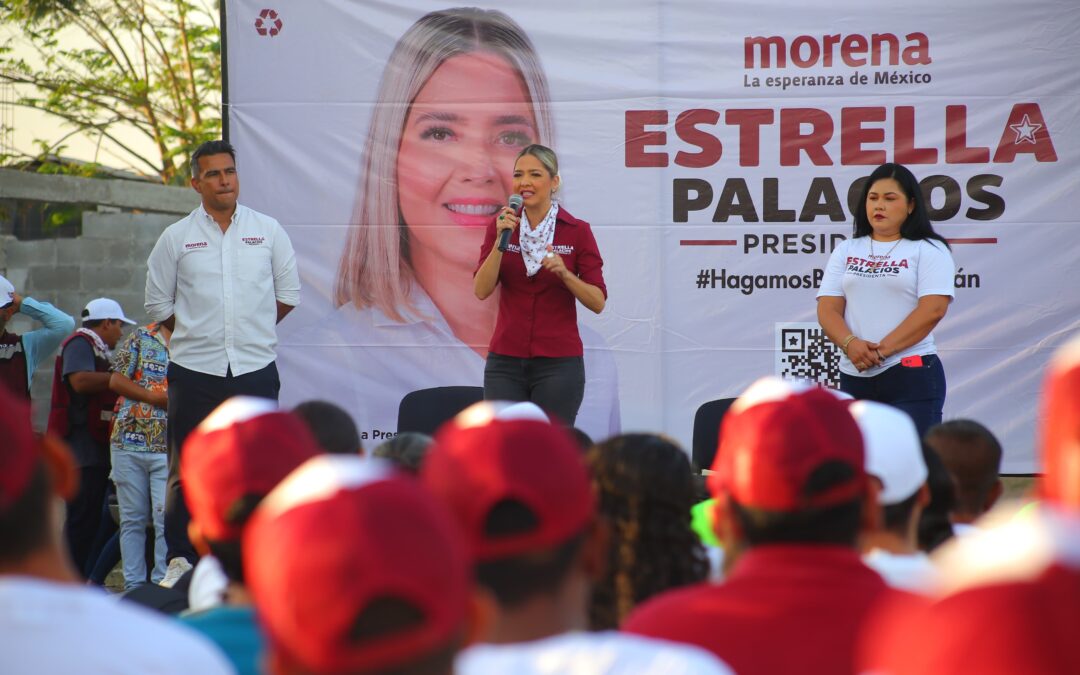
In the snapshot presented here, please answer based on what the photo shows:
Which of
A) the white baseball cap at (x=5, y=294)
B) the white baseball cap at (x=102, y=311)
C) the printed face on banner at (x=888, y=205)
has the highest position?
the printed face on banner at (x=888, y=205)

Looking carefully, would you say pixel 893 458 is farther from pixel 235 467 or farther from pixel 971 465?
pixel 235 467

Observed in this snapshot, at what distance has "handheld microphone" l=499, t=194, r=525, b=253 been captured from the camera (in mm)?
4844

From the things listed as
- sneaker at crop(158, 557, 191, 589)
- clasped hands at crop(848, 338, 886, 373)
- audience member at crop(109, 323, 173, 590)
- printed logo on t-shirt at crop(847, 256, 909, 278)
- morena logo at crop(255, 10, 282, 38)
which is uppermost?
morena logo at crop(255, 10, 282, 38)

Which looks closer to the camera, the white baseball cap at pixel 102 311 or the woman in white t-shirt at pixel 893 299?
the woman in white t-shirt at pixel 893 299

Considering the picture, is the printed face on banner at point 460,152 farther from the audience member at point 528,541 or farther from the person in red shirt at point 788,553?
the audience member at point 528,541

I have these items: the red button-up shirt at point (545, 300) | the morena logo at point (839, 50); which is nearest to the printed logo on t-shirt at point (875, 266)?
the red button-up shirt at point (545, 300)

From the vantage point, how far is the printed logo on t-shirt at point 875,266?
4.62 m

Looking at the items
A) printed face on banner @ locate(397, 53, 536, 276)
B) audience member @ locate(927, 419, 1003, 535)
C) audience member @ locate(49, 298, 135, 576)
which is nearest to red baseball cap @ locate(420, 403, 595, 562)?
audience member @ locate(927, 419, 1003, 535)

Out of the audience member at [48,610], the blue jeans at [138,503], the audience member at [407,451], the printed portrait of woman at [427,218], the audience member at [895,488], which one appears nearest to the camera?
the audience member at [48,610]

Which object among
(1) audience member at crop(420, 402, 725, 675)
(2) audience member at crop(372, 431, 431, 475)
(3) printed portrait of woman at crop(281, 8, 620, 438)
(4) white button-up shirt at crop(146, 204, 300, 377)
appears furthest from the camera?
(3) printed portrait of woman at crop(281, 8, 620, 438)

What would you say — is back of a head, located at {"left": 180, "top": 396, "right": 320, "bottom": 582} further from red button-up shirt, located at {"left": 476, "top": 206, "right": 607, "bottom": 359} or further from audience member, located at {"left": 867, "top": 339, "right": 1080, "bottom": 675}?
red button-up shirt, located at {"left": 476, "top": 206, "right": 607, "bottom": 359}

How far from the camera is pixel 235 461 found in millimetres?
1797

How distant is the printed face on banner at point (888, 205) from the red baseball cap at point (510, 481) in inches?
134

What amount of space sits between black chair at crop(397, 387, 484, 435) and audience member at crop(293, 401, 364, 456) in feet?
7.31
